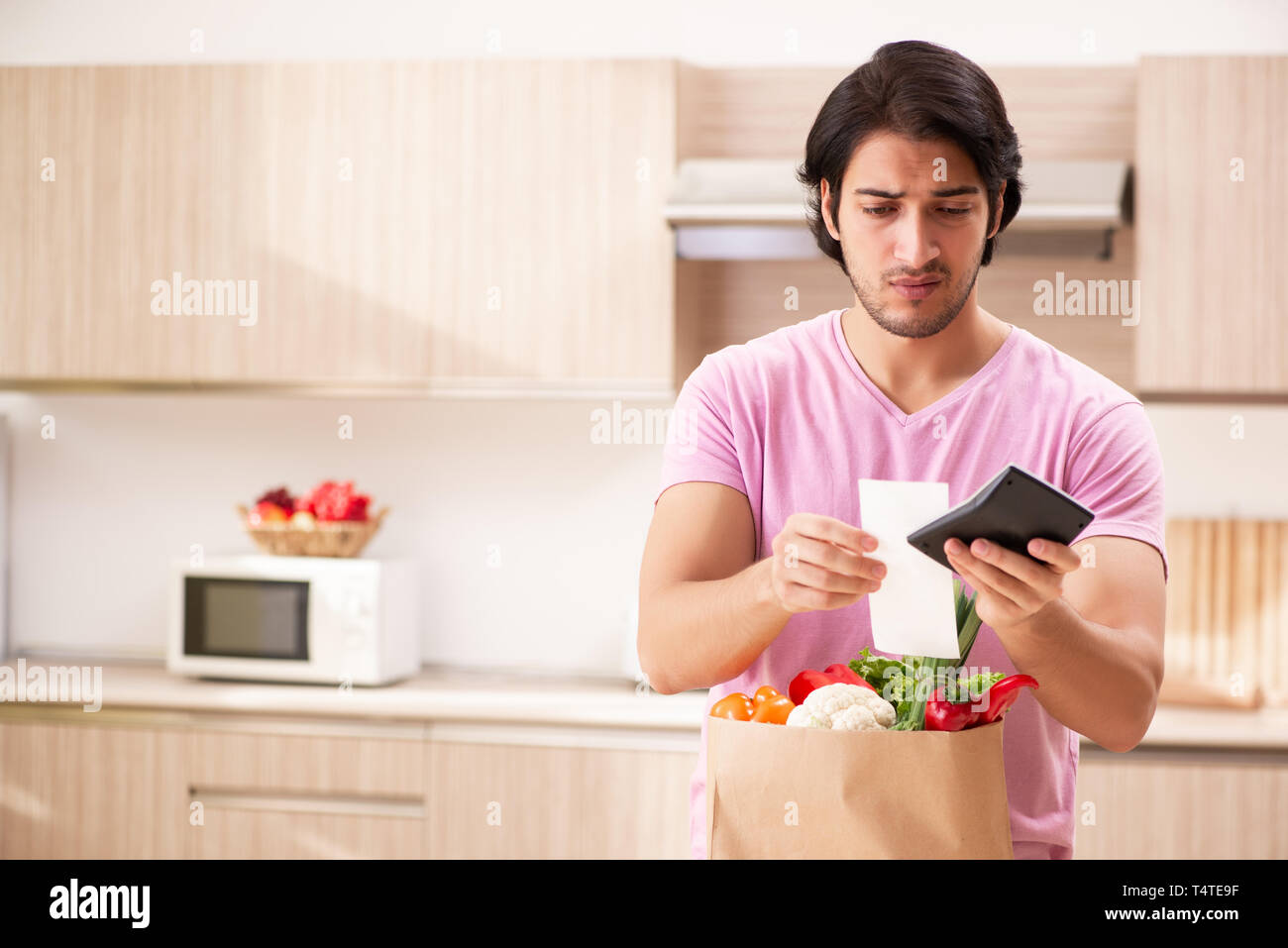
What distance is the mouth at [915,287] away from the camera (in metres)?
1.15

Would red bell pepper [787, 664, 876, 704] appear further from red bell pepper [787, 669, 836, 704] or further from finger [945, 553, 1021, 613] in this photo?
finger [945, 553, 1021, 613]

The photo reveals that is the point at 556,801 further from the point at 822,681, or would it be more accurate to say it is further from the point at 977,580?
the point at 977,580

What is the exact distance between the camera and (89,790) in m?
2.84

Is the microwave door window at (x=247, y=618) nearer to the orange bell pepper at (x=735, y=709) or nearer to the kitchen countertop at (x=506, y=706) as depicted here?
the kitchen countertop at (x=506, y=706)

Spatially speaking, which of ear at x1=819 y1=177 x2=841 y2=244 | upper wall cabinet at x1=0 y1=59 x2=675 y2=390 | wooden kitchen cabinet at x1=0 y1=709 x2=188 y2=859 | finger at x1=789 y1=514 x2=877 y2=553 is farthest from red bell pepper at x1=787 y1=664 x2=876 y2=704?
wooden kitchen cabinet at x1=0 y1=709 x2=188 y2=859

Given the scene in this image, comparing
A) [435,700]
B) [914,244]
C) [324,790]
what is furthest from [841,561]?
[324,790]

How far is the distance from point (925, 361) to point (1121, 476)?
0.22 meters

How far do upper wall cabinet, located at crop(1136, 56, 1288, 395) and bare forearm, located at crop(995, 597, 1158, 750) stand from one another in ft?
5.87

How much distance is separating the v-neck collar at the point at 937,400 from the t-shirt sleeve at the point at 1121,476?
115 millimetres

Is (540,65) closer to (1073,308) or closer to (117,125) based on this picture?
(117,125)

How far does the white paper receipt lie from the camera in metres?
0.94

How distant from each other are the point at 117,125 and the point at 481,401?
1145 mm

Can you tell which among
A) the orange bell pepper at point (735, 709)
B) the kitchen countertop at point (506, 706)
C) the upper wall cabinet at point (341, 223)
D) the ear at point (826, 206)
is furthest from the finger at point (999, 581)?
the upper wall cabinet at point (341, 223)
